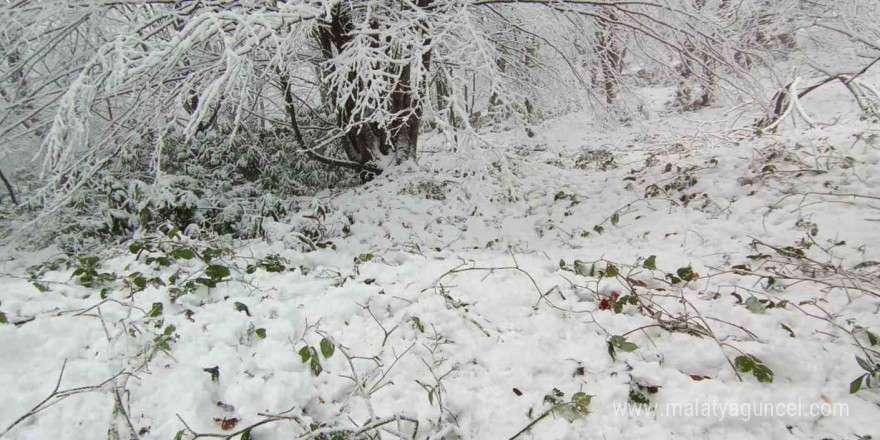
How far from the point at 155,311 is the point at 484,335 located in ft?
6.25

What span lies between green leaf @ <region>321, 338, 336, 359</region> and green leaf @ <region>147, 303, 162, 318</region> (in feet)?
3.30

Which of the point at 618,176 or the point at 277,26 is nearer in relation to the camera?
the point at 277,26

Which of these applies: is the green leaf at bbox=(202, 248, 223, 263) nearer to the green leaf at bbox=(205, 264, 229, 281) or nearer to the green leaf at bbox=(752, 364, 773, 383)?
the green leaf at bbox=(205, 264, 229, 281)

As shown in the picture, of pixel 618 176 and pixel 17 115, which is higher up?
pixel 17 115

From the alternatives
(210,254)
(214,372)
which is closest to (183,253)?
(210,254)

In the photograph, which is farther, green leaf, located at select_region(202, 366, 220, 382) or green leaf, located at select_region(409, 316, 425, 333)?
green leaf, located at select_region(409, 316, 425, 333)

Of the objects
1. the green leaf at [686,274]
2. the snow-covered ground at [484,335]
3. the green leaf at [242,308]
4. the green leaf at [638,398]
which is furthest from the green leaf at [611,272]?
the green leaf at [242,308]

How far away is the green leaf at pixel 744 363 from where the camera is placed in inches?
69.0

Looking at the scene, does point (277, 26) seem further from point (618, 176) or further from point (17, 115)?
point (618, 176)

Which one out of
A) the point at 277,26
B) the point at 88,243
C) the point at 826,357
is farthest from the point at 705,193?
the point at 88,243

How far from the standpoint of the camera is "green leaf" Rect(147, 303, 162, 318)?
2164mm

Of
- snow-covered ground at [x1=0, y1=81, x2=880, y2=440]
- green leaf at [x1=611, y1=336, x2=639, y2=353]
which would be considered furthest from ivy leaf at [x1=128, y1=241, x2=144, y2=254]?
green leaf at [x1=611, y1=336, x2=639, y2=353]

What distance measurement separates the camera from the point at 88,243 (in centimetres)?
464

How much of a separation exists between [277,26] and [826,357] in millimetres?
4506
